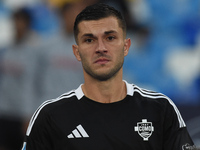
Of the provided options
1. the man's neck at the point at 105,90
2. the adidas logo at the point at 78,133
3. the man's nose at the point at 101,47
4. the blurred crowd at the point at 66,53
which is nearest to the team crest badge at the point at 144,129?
the man's neck at the point at 105,90

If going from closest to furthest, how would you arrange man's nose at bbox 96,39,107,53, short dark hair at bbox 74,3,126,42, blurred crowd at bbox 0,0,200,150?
man's nose at bbox 96,39,107,53, short dark hair at bbox 74,3,126,42, blurred crowd at bbox 0,0,200,150

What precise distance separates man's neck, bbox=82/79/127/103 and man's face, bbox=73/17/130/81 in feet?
0.21

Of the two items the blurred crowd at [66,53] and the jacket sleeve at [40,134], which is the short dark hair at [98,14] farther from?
the blurred crowd at [66,53]

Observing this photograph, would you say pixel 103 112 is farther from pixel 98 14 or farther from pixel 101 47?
pixel 98 14

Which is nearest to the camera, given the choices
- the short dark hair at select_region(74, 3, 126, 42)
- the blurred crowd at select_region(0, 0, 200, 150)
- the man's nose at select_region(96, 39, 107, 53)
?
the man's nose at select_region(96, 39, 107, 53)

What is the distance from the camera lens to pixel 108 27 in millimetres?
2969

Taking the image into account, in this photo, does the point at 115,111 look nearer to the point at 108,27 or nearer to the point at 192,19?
the point at 108,27

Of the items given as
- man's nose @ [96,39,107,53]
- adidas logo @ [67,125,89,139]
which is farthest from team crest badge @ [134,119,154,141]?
man's nose @ [96,39,107,53]

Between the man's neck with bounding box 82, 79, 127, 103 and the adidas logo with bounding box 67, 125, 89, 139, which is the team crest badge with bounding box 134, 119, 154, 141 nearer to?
the man's neck with bounding box 82, 79, 127, 103

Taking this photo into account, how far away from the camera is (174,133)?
299 centimetres

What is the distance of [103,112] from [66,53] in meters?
2.85

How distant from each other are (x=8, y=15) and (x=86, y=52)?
145 inches

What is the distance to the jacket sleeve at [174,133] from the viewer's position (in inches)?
117

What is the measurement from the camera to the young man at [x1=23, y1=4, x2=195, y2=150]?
2932mm
